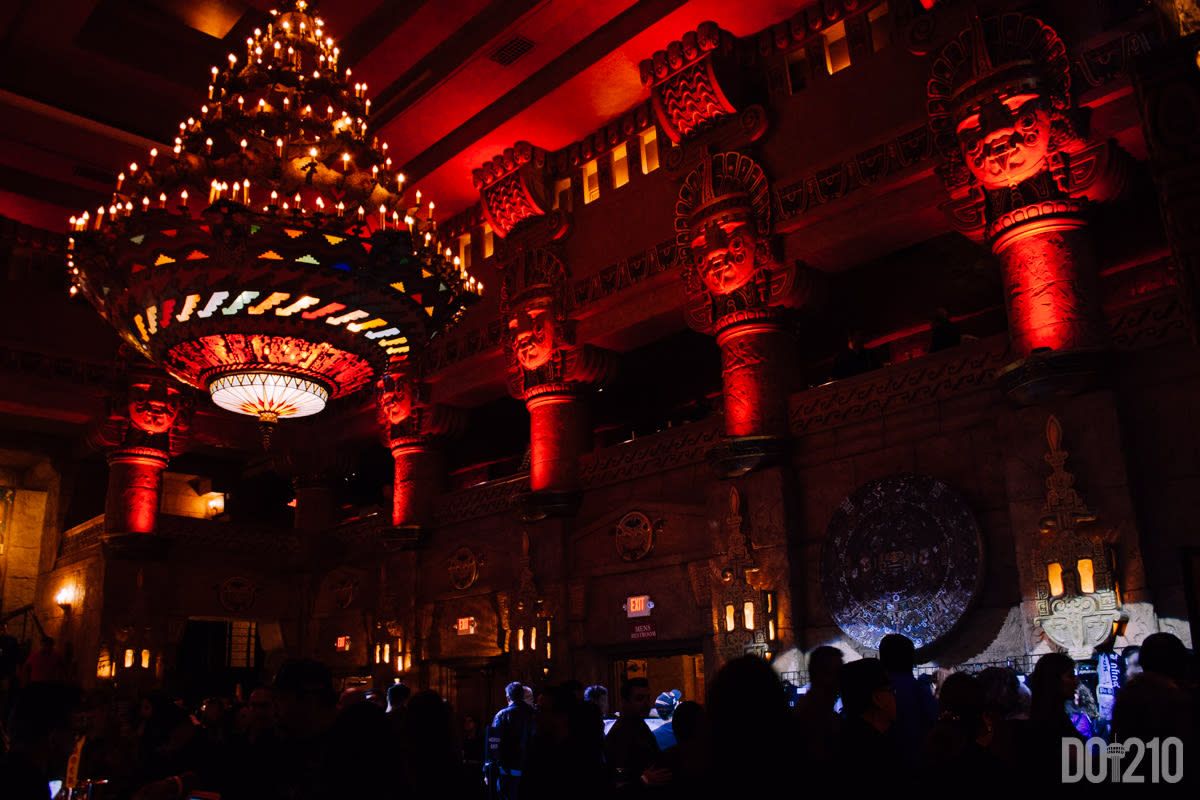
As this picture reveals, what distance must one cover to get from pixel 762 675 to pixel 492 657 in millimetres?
9933

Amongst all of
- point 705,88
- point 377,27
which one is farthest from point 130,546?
point 705,88

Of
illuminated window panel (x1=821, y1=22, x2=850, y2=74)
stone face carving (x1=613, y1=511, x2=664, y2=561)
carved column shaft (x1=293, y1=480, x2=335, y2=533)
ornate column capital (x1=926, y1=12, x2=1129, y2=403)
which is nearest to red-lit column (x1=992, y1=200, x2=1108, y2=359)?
ornate column capital (x1=926, y1=12, x2=1129, y2=403)

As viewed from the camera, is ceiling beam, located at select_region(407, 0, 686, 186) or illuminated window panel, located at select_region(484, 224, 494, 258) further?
illuminated window panel, located at select_region(484, 224, 494, 258)

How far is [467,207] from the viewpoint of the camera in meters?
13.4

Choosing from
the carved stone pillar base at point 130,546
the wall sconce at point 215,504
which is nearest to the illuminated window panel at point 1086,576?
the carved stone pillar base at point 130,546

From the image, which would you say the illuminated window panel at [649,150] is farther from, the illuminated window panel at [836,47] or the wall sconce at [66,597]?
the wall sconce at [66,597]

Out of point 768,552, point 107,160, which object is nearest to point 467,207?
point 107,160

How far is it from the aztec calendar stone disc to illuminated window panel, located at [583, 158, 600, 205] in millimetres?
5325

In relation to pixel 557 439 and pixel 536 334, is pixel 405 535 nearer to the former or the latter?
pixel 557 439

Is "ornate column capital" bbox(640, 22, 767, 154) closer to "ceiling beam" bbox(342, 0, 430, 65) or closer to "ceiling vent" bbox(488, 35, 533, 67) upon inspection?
"ceiling vent" bbox(488, 35, 533, 67)

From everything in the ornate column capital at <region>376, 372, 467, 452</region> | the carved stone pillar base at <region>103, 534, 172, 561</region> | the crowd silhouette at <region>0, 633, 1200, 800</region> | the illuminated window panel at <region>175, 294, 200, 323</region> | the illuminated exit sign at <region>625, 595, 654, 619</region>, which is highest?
the ornate column capital at <region>376, 372, 467, 452</region>

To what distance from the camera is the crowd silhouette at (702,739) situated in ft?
7.10

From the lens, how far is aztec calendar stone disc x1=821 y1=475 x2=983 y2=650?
7504 millimetres

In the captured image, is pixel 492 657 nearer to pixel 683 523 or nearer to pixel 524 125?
pixel 683 523
